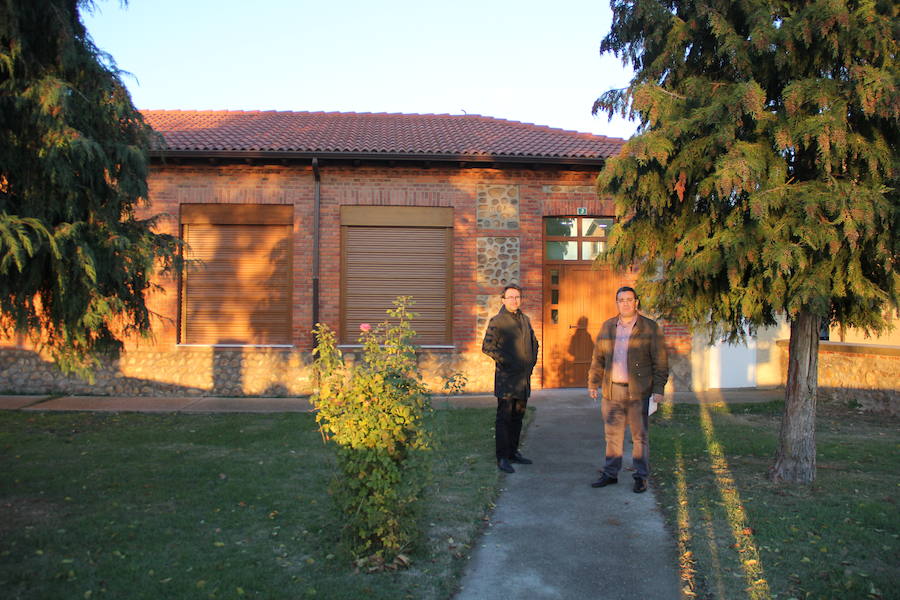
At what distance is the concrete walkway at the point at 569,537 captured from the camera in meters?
4.06

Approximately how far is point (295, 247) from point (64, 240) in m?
6.52

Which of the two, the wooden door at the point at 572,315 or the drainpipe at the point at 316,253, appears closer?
the drainpipe at the point at 316,253

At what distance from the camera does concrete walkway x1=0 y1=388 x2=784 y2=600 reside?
406 centimetres

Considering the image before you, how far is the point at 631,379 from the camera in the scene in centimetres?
598

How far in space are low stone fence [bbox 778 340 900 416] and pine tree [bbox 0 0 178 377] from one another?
9.62 meters

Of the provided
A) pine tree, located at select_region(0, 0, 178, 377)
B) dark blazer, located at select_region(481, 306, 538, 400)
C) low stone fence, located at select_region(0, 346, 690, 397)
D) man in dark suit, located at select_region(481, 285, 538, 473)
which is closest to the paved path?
man in dark suit, located at select_region(481, 285, 538, 473)

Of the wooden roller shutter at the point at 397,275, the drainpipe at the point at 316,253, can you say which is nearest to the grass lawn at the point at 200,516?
the drainpipe at the point at 316,253

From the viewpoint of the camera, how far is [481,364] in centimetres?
1191

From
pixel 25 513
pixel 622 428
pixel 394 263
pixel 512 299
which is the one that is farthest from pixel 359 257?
pixel 25 513

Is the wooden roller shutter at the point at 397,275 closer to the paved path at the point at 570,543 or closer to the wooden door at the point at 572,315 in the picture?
the wooden door at the point at 572,315

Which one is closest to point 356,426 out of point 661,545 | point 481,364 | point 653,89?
point 661,545

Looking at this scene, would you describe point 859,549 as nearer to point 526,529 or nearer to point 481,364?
point 526,529

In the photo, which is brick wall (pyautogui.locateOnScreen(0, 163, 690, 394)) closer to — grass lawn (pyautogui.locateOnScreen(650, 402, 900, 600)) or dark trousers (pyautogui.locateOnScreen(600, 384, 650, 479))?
grass lawn (pyautogui.locateOnScreen(650, 402, 900, 600))

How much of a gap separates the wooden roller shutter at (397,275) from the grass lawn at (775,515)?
4600mm
